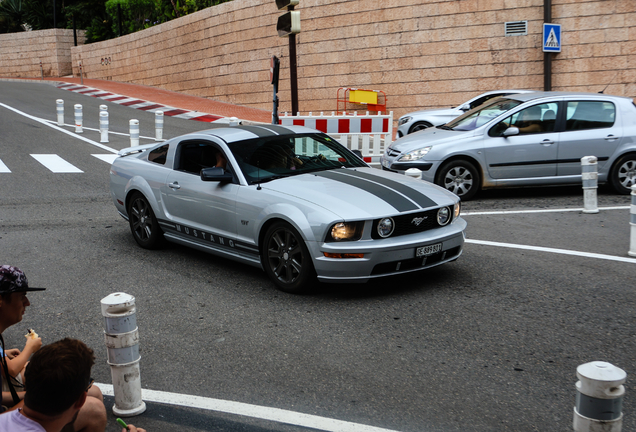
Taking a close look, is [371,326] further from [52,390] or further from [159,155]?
[159,155]

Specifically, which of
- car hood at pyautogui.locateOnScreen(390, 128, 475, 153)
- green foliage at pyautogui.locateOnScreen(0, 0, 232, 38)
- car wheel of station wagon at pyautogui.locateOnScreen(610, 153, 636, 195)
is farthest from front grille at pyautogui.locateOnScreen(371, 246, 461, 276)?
green foliage at pyautogui.locateOnScreen(0, 0, 232, 38)

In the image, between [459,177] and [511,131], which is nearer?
[511,131]

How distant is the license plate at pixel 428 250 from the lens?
5.77 meters

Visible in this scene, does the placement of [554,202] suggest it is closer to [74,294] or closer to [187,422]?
[74,294]

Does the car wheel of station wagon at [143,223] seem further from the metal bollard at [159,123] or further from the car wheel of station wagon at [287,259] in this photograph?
the metal bollard at [159,123]

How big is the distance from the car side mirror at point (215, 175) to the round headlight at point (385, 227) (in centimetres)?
163

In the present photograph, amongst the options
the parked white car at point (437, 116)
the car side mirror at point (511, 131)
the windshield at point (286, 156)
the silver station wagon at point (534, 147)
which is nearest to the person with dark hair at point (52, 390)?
the windshield at point (286, 156)

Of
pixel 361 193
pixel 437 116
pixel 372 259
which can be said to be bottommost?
pixel 372 259

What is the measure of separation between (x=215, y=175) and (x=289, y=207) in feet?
3.18

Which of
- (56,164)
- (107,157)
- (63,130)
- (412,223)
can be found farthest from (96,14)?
(412,223)

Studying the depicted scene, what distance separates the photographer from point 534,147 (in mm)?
10195

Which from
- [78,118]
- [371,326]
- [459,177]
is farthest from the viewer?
[78,118]

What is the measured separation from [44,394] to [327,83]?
22379 millimetres

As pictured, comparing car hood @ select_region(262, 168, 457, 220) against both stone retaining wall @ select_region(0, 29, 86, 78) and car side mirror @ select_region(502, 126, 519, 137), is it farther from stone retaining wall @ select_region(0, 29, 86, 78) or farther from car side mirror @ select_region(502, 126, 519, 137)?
stone retaining wall @ select_region(0, 29, 86, 78)
